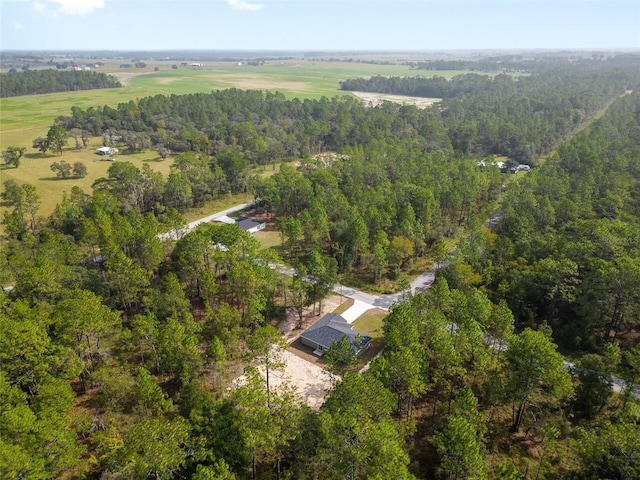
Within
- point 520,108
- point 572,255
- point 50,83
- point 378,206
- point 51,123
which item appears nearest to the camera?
point 572,255

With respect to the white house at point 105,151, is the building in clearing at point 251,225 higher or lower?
lower

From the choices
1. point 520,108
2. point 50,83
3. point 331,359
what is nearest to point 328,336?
point 331,359

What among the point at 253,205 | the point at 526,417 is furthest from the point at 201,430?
the point at 253,205

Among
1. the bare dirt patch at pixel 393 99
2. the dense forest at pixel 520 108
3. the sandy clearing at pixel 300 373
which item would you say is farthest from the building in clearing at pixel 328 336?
the bare dirt patch at pixel 393 99

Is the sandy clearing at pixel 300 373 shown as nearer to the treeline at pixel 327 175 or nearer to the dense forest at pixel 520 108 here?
the treeline at pixel 327 175

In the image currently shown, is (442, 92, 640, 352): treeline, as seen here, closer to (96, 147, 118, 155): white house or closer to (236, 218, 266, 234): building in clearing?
(236, 218, 266, 234): building in clearing

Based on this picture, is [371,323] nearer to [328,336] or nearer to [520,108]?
[328,336]
